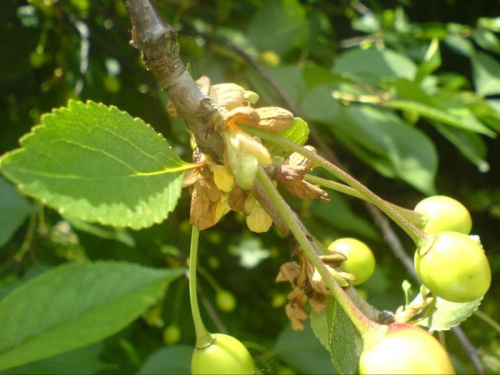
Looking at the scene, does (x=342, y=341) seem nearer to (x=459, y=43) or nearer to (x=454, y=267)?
(x=454, y=267)

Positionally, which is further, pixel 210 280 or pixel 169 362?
pixel 210 280

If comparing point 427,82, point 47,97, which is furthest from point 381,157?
point 47,97

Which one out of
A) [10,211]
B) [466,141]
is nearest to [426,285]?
[10,211]

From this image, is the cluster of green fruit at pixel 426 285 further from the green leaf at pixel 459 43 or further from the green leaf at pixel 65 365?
the green leaf at pixel 459 43

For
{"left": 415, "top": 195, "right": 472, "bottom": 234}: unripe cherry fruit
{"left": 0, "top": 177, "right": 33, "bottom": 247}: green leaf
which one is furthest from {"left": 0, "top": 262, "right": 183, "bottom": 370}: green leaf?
{"left": 0, "top": 177, "right": 33, "bottom": 247}: green leaf

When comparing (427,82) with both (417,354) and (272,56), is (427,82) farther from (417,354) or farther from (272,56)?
(417,354)

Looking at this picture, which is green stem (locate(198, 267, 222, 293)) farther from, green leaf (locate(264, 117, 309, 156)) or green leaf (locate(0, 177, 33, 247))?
green leaf (locate(264, 117, 309, 156))

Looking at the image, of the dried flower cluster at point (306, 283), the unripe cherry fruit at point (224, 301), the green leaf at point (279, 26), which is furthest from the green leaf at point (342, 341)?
the green leaf at point (279, 26)
